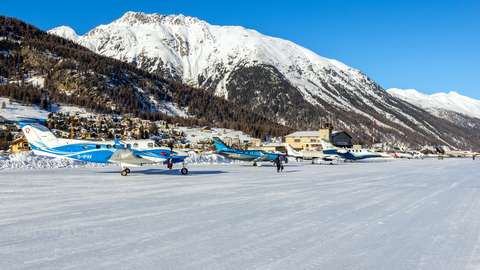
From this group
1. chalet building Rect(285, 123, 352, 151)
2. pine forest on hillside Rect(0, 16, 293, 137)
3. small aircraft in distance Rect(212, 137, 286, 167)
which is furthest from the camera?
pine forest on hillside Rect(0, 16, 293, 137)

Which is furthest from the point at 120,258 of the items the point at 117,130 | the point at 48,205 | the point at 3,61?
the point at 3,61

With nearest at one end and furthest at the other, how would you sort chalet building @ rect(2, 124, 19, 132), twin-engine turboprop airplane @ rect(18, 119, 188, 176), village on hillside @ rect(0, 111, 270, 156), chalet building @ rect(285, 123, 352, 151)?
twin-engine turboprop airplane @ rect(18, 119, 188, 176) < chalet building @ rect(2, 124, 19, 132) < chalet building @ rect(285, 123, 352, 151) < village on hillside @ rect(0, 111, 270, 156)

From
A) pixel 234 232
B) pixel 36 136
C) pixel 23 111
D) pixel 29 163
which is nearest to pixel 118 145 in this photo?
pixel 36 136

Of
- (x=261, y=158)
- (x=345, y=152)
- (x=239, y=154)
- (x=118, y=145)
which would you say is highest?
(x=118, y=145)

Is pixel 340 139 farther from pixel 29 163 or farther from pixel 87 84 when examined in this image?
pixel 87 84

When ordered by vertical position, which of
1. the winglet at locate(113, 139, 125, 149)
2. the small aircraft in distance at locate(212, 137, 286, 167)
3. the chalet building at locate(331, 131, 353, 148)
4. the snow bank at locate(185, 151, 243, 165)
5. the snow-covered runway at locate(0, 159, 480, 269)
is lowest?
the snow-covered runway at locate(0, 159, 480, 269)

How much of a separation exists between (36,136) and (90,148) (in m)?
4.27

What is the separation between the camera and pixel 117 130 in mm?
120625

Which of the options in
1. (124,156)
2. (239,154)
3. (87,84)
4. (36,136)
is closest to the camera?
(124,156)

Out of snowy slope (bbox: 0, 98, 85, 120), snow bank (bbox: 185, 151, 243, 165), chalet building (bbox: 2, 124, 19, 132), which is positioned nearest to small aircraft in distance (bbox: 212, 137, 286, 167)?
snow bank (bbox: 185, 151, 243, 165)

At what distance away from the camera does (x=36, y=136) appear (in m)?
22.0

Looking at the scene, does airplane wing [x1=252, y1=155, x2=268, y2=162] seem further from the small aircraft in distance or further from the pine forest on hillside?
the pine forest on hillside

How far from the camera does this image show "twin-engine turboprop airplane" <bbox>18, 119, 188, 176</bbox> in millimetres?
21531

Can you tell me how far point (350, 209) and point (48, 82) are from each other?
629 feet
